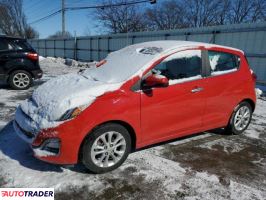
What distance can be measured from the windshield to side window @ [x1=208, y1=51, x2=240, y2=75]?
3.21 feet

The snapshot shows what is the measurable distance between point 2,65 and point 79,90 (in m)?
6.03

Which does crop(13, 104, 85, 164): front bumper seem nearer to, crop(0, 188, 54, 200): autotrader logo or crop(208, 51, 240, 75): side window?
crop(0, 188, 54, 200): autotrader logo

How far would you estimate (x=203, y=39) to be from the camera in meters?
13.5

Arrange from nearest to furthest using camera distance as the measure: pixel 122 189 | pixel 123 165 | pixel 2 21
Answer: pixel 122 189, pixel 123 165, pixel 2 21

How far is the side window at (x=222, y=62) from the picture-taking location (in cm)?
453

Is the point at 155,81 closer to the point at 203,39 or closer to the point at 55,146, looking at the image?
the point at 55,146

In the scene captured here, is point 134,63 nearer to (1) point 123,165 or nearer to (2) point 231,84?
(1) point 123,165

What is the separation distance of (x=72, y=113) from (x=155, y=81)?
1154mm

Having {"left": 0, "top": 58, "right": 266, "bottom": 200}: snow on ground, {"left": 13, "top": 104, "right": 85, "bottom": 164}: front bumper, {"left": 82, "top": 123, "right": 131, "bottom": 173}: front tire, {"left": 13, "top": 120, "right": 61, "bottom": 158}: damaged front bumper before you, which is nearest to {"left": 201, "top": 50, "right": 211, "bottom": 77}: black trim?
{"left": 0, "top": 58, "right": 266, "bottom": 200}: snow on ground

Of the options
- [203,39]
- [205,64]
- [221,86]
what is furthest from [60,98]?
[203,39]

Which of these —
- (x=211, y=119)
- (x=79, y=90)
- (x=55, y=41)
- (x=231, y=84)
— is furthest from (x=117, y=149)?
(x=55, y=41)

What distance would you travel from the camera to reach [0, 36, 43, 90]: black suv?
851cm

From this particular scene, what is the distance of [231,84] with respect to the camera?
475 cm

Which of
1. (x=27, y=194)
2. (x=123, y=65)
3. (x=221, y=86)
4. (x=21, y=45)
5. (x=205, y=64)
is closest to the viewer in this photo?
(x=27, y=194)
